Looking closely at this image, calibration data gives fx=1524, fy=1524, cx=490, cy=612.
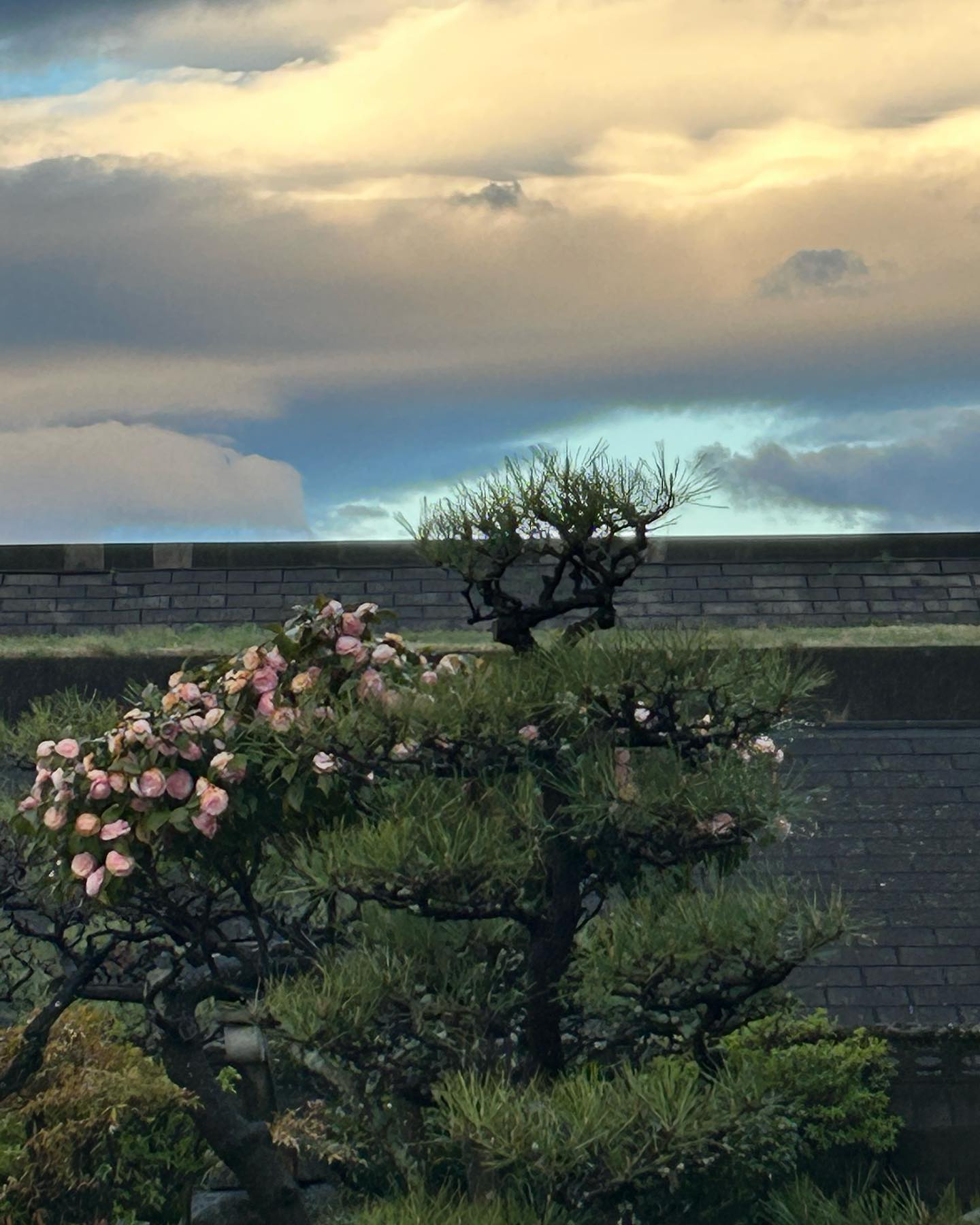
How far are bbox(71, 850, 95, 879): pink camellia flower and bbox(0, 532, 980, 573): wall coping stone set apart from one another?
1139 cm

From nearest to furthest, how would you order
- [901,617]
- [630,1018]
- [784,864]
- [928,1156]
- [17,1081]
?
1. [630,1018]
2. [17,1081]
3. [928,1156]
4. [784,864]
5. [901,617]

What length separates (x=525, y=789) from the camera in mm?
7707

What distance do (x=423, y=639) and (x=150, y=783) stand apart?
928cm

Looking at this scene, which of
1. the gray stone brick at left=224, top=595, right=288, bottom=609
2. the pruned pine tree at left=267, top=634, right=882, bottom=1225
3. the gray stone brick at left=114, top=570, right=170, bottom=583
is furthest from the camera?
the gray stone brick at left=114, top=570, right=170, bottom=583

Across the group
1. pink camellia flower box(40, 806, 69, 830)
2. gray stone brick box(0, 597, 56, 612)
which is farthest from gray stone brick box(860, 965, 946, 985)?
gray stone brick box(0, 597, 56, 612)

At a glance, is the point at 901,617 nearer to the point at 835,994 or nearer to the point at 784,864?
the point at 784,864

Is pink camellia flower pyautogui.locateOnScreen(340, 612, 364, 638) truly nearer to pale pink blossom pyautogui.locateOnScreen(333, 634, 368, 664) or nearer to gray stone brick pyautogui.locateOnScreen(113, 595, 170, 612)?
pale pink blossom pyautogui.locateOnScreen(333, 634, 368, 664)

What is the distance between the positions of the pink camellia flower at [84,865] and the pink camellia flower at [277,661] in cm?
149

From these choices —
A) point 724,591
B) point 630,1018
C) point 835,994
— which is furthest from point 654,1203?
point 724,591

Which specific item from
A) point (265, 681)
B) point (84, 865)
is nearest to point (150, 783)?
point (84, 865)

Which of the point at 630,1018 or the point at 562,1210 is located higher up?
the point at 630,1018

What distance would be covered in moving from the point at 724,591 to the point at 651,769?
1190 cm

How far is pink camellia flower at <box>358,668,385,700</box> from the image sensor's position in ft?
27.1

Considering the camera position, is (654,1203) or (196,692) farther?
(654,1203)
